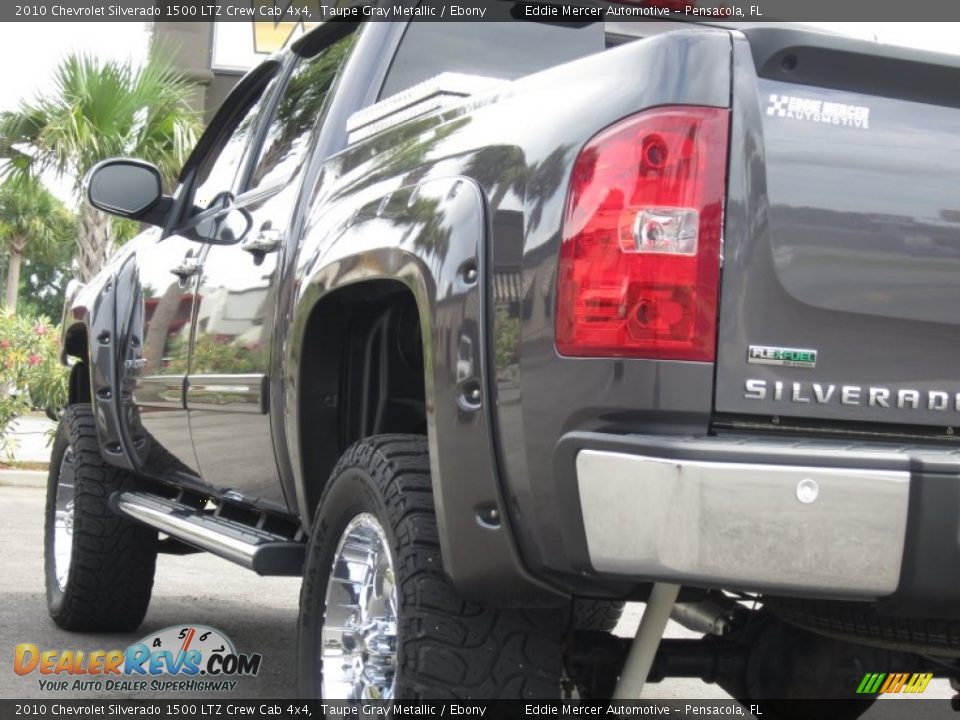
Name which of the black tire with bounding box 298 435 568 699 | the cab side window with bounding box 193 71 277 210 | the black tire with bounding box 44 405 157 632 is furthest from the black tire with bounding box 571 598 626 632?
the cab side window with bounding box 193 71 277 210

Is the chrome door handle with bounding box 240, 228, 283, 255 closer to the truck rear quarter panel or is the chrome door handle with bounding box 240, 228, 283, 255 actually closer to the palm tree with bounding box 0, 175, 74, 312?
the truck rear quarter panel

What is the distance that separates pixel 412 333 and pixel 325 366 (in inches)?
9.5

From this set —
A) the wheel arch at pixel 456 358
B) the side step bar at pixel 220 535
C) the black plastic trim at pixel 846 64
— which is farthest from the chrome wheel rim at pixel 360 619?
the black plastic trim at pixel 846 64

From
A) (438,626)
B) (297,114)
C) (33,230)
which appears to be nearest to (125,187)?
(297,114)

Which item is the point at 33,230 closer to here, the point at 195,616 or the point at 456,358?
the point at 195,616

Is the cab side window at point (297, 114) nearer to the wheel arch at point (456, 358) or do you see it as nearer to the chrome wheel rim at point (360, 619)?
the wheel arch at point (456, 358)

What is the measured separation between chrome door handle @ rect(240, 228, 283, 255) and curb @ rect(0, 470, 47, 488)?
8418mm

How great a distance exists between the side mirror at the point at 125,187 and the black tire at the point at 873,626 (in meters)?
2.95

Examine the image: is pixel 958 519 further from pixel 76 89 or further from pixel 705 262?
pixel 76 89

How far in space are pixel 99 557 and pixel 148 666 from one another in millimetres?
562

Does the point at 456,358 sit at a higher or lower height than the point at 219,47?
lower

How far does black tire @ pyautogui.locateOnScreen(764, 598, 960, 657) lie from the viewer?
8.36 ft

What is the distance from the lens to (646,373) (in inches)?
89.5

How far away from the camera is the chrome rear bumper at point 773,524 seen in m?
2.12
